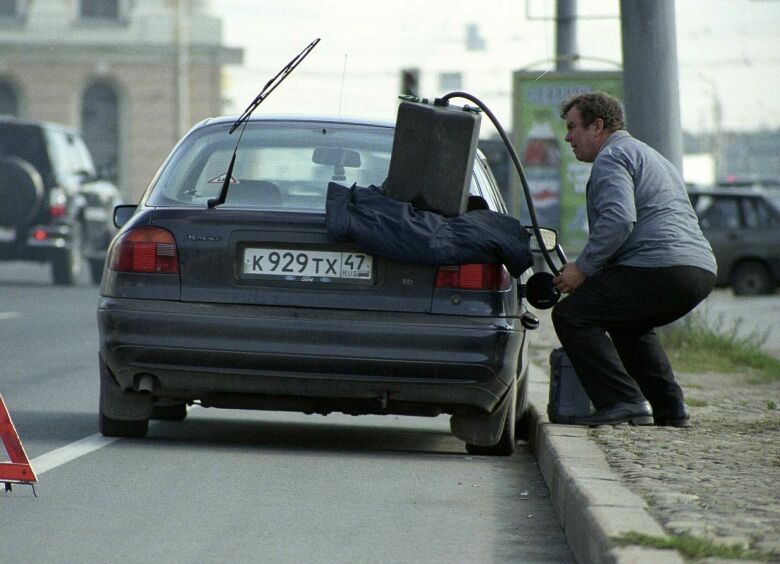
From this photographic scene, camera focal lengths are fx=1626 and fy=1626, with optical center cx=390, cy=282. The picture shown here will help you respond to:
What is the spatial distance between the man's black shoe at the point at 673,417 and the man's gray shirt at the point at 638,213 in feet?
2.29

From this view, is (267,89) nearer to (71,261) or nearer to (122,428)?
(122,428)

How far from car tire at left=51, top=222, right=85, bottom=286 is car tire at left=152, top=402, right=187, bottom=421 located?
53.9ft

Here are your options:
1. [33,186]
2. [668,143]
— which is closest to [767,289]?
[33,186]

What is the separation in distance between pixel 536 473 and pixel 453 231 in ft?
3.67

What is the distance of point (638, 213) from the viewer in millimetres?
7301

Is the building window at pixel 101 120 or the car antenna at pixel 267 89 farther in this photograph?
the building window at pixel 101 120

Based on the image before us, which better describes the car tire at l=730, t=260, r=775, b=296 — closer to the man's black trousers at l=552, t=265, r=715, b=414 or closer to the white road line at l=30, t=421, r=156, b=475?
the man's black trousers at l=552, t=265, r=715, b=414

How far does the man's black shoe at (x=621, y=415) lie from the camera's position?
7.28 metres

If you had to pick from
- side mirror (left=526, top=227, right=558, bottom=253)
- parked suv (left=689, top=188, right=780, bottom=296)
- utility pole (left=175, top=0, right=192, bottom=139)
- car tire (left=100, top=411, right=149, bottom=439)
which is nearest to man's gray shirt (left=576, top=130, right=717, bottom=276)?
side mirror (left=526, top=227, right=558, bottom=253)

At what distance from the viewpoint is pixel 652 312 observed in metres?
7.33

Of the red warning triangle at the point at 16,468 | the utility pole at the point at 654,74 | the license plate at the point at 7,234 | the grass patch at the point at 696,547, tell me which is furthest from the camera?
the license plate at the point at 7,234

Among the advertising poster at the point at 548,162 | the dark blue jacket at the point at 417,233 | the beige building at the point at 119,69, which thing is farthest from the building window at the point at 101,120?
the dark blue jacket at the point at 417,233

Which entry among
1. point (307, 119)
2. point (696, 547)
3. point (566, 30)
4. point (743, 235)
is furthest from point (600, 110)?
point (743, 235)

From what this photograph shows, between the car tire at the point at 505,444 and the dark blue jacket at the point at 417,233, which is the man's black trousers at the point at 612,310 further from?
the dark blue jacket at the point at 417,233
